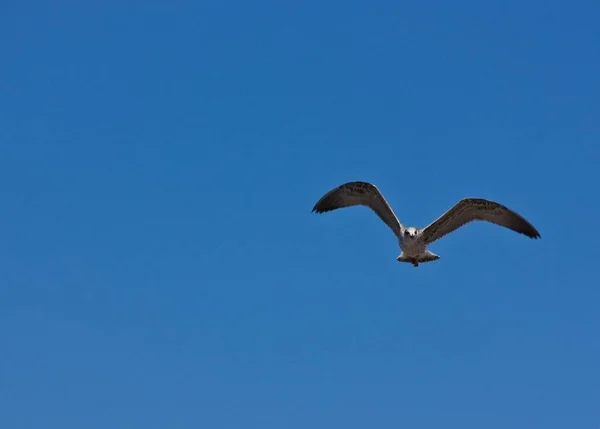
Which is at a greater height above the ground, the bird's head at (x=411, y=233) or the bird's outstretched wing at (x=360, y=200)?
the bird's outstretched wing at (x=360, y=200)

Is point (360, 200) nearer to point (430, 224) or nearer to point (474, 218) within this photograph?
point (430, 224)

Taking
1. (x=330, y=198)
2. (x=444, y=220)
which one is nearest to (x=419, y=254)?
(x=444, y=220)

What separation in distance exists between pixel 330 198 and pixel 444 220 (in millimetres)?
4223

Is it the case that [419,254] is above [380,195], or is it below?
below

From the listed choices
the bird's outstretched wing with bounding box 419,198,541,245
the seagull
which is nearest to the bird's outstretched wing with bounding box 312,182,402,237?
the seagull

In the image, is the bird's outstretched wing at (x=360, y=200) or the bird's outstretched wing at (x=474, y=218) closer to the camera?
the bird's outstretched wing at (x=474, y=218)

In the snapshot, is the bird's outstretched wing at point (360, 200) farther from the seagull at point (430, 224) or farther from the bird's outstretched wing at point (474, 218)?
the bird's outstretched wing at point (474, 218)

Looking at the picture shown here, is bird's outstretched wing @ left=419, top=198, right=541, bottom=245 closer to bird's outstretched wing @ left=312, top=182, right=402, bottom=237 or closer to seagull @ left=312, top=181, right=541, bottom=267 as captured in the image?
seagull @ left=312, top=181, right=541, bottom=267

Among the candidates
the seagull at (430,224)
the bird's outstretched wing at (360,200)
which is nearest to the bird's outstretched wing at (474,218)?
the seagull at (430,224)

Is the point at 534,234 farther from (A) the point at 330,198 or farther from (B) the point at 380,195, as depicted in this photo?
(A) the point at 330,198

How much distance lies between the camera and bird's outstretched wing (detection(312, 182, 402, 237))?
24125 millimetres

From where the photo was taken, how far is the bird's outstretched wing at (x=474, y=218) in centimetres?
2389

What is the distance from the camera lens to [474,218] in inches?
973

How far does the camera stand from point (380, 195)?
78.6 feet
